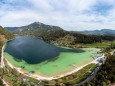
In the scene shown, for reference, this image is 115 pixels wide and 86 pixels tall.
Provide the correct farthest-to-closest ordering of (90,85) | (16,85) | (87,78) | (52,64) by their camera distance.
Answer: (52,64)
(87,78)
(16,85)
(90,85)

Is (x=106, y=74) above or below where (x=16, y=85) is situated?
above

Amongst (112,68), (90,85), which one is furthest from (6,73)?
(112,68)

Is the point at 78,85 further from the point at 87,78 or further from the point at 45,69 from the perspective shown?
the point at 45,69

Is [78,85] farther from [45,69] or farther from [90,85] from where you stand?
[45,69]

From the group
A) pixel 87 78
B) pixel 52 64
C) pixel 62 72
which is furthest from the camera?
pixel 52 64

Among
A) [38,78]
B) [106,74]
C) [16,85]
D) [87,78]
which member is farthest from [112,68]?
[16,85]

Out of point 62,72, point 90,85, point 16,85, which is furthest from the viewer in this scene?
point 62,72

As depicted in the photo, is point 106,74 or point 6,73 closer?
point 106,74

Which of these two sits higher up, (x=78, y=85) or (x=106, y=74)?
(x=106, y=74)

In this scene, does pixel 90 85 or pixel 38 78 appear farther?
pixel 38 78
